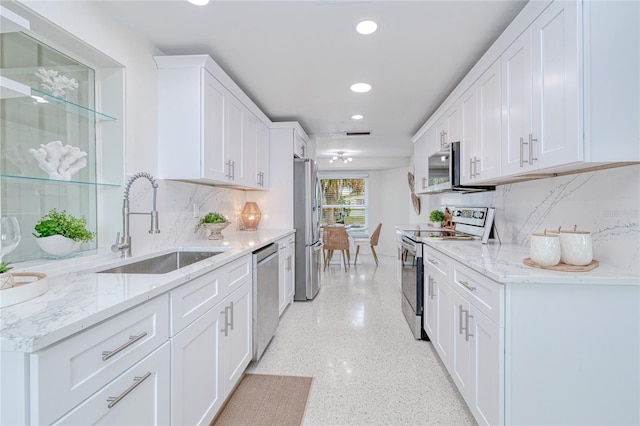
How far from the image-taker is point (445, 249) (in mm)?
2236

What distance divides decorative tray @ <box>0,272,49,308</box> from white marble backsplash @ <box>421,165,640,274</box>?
2.28m

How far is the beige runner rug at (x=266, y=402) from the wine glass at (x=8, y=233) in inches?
51.9

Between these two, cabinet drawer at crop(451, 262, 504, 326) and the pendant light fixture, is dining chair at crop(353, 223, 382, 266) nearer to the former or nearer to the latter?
the pendant light fixture

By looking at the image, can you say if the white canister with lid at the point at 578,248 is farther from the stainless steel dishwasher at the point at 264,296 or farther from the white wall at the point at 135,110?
the white wall at the point at 135,110

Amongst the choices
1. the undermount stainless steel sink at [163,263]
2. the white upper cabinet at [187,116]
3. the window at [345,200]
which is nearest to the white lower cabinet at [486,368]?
the undermount stainless steel sink at [163,263]

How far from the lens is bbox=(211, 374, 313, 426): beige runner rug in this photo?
72.1 inches

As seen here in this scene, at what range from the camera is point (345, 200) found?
845cm

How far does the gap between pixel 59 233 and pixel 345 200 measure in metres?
7.22

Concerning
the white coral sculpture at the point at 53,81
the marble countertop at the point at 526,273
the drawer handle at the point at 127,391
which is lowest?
the drawer handle at the point at 127,391

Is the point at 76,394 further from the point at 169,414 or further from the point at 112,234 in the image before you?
the point at 112,234

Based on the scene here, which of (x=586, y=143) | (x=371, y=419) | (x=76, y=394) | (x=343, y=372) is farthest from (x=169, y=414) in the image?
(x=586, y=143)

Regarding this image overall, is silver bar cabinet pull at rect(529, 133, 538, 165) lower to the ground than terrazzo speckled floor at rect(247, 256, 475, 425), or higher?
higher

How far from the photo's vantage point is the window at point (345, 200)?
27.5 ft

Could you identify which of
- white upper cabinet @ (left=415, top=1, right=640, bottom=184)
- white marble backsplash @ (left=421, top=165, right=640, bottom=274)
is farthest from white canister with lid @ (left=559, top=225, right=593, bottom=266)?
white upper cabinet @ (left=415, top=1, right=640, bottom=184)
